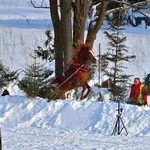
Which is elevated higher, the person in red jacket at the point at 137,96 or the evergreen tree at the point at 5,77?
the evergreen tree at the point at 5,77

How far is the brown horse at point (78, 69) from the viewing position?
27.0ft

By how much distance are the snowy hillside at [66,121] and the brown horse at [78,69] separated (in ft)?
2.94

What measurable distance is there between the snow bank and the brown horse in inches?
35.7

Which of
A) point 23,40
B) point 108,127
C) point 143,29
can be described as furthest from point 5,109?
point 143,29

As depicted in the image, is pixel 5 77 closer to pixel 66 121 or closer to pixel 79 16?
pixel 79 16

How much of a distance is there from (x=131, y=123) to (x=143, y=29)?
1123 inches

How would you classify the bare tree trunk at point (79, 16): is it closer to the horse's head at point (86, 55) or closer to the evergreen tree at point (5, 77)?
the horse's head at point (86, 55)

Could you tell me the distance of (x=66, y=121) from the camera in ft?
35.5

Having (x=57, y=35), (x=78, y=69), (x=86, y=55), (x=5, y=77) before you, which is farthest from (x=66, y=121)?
(x=5, y=77)

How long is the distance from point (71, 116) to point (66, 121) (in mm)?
181

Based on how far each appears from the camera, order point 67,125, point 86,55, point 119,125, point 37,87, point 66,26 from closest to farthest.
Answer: point 86,55
point 119,125
point 67,125
point 37,87
point 66,26

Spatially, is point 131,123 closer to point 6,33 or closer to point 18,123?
point 18,123

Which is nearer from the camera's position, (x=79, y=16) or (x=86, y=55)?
(x=86, y=55)

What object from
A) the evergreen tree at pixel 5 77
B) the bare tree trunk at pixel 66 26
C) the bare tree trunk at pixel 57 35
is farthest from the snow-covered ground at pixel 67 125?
the evergreen tree at pixel 5 77
